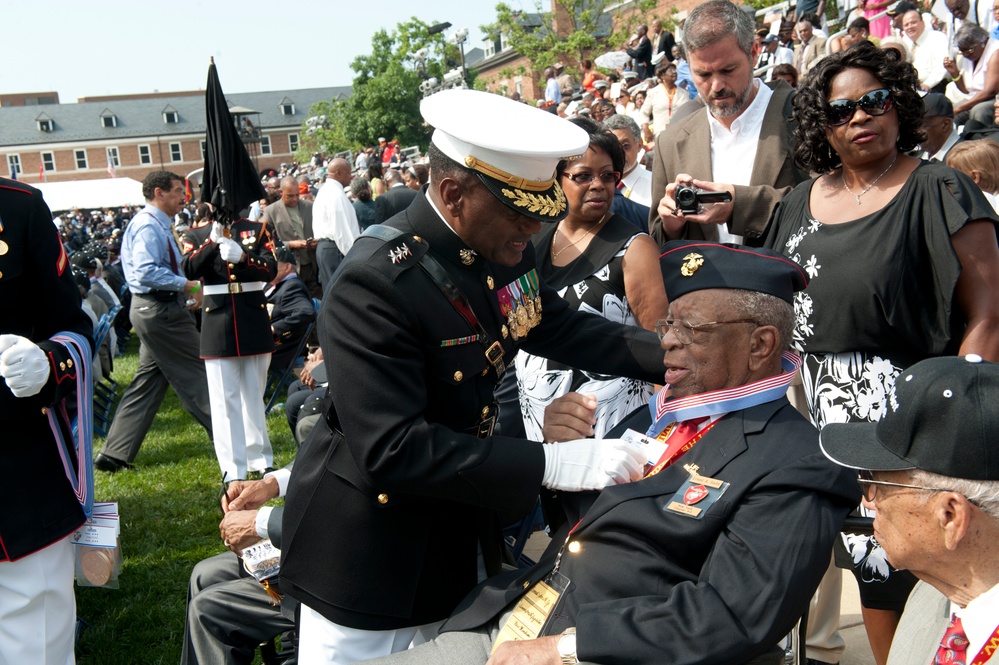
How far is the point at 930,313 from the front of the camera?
9.68 ft

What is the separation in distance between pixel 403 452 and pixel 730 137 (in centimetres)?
265

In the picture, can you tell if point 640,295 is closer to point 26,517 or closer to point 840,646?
point 840,646

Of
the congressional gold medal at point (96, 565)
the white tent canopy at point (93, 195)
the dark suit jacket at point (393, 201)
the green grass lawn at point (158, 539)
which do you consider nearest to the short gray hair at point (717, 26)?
the congressional gold medal at point (96, 565)

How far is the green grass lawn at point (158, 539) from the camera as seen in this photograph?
185 inches

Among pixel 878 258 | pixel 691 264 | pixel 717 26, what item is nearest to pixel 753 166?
pixel 717 26

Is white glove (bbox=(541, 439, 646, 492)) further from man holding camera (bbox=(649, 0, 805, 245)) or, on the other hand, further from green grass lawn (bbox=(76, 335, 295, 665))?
green grass lawn (bbox=(76, 335, 295, 665))

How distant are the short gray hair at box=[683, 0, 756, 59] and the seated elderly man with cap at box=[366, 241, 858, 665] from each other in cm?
155

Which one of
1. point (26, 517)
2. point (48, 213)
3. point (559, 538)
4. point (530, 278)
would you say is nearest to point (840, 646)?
point (559, 538)

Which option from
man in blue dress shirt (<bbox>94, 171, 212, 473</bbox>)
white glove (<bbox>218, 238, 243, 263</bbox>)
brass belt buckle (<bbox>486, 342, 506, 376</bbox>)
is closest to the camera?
brass belt buckle (<bbox>486, 342, 506, 376</bbox>)

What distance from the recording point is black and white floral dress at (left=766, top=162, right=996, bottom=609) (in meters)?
2.89

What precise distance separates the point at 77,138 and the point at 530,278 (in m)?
95.8

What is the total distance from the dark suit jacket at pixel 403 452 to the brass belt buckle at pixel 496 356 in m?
0.03

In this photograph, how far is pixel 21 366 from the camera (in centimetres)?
281

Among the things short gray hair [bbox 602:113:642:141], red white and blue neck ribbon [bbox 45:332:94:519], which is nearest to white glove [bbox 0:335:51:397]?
red white and blue neck ribbon [bbox 45:332:94:519]
